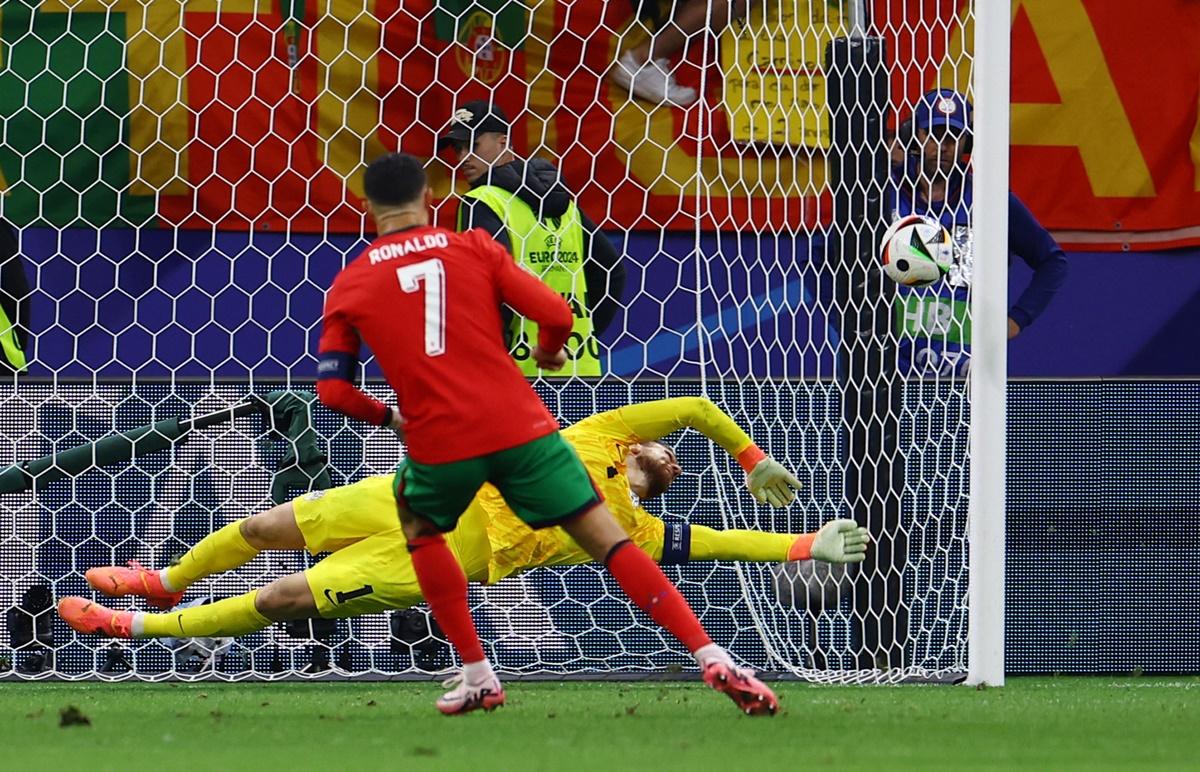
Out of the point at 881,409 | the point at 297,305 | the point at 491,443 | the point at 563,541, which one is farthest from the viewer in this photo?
the point at 297,305

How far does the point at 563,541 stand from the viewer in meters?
6.02

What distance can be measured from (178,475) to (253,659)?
0.67 metres

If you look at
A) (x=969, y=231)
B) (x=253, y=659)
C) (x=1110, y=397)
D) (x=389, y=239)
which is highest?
(x=389, y=239)

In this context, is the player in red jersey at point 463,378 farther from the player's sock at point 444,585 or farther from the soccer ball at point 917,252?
the soccer ball at point 917,252

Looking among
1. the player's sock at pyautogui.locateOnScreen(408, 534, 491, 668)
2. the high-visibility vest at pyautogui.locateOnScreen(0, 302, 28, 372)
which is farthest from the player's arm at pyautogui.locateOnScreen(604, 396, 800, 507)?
the high-visibility vest at pyautogui.locateOnScreen(0, 302, 28, 372)

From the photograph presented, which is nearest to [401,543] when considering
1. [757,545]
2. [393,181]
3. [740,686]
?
[757,545]

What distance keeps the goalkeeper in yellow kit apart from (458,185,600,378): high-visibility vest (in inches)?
34.0

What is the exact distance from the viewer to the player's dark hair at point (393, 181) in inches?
181

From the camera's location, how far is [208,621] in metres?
5.87

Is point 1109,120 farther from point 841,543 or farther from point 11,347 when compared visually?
point 11,347

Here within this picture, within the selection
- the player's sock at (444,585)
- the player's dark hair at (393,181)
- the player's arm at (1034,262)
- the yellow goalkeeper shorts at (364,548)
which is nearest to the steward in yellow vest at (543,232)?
the yellow goalkeeper shorts at (364,548)

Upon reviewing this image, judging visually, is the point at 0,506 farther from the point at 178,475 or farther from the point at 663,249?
the point at 663,249

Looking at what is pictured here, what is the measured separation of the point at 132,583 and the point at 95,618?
0.19 m

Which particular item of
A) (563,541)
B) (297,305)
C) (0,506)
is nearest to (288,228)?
(297,305)
